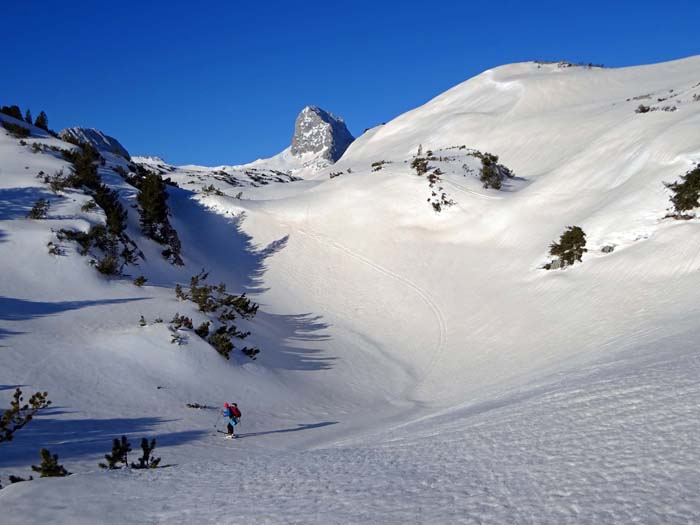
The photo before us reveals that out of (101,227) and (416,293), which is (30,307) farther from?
(416,293)

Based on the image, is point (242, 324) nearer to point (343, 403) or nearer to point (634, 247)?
point (343, 403)

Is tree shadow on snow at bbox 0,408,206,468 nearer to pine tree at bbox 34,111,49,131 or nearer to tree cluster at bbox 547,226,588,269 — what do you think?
tree cluster at bbox 547,226,588,269

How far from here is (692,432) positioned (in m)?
4.10

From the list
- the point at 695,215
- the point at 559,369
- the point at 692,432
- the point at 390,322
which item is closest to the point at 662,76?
the point at 695,215

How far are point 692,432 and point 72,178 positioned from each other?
19342 mm

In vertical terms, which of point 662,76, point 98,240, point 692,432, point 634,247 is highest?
point 662,76

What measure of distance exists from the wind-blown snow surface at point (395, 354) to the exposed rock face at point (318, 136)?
249 feet

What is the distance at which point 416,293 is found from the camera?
20.0 meters

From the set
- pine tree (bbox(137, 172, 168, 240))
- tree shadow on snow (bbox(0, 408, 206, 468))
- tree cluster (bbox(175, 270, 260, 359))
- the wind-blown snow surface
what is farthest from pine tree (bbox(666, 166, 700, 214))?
pine tree (bbox(137, 172, 168, 240))

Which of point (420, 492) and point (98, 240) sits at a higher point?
point (98, 240)

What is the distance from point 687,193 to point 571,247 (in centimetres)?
363

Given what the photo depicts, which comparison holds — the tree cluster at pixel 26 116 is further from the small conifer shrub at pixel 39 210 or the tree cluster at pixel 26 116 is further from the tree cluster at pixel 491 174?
the tree cluster at pixel 491 174

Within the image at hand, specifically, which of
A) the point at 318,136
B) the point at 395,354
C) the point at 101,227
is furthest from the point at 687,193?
the point at 318,136

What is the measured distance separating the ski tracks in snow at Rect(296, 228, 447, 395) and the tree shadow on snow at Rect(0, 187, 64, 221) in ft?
39.1
